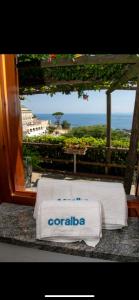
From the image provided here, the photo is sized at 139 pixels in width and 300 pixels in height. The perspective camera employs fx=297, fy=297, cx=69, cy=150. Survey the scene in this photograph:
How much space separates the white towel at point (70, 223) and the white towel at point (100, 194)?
3.2 inches

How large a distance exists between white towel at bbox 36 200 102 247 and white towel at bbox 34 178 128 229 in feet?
0.27

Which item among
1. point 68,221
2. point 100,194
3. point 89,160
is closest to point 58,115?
point 89,160

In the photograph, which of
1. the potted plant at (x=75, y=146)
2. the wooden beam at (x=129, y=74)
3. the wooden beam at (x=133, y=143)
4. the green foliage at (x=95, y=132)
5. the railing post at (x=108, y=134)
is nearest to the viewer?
the wooden beam at (x=133, y=143)

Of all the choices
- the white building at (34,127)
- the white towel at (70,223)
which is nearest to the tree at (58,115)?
the white building at (34,127)

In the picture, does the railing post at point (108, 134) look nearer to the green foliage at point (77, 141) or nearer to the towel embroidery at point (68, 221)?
the green foliage at point (77, 141)

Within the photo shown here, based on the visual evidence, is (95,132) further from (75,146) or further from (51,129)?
(51,129)

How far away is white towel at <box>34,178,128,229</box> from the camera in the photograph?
1.06 metres

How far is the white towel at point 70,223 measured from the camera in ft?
3.18

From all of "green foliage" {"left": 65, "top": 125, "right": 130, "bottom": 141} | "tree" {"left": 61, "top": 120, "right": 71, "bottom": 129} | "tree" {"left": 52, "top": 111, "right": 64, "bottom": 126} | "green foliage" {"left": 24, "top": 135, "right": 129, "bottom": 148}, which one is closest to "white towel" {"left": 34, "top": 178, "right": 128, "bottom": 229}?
"green foliage" {"left": 24, "top": 135, "right": 129, "bottom": 148}

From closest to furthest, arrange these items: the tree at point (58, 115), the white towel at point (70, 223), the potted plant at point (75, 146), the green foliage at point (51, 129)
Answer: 1. the white towel at point (70, 223)
2. the potted plant at point (75, 146)
3. the tree at point (58, 115)
4. the green foliage at point (51, 129)
